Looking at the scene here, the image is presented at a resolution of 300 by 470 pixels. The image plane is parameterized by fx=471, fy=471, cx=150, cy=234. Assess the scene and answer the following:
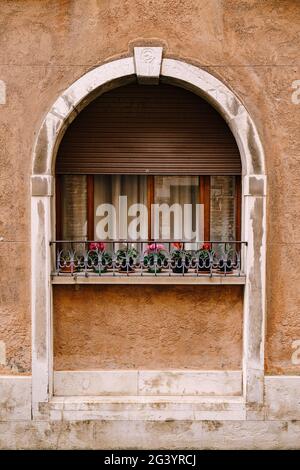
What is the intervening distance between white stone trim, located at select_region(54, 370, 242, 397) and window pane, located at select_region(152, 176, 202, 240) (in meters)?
1.96

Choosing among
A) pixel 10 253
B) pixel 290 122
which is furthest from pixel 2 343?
pixel 290 122

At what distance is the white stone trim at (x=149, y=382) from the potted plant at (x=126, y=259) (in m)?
1.43

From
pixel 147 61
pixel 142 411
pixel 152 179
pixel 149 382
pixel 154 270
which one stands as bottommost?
pixel 142 411

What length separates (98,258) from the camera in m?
6.38

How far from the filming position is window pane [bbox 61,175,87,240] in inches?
271

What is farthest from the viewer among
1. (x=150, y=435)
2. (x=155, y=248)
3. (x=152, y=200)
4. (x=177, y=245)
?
(x=152, y=200)

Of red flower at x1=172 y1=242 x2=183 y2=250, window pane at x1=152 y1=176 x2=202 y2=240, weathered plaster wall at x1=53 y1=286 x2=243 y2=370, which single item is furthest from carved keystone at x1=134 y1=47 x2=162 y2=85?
weathered plaster wall at x1=53 y1=286 x2=243 y2=370

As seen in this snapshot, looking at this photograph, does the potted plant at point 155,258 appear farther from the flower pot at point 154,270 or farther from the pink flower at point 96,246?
the pink flower at point 96,246

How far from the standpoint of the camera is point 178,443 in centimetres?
630

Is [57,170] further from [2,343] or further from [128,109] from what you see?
[2,343]

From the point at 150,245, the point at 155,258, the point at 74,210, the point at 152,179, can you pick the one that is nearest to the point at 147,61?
the point at 152,179

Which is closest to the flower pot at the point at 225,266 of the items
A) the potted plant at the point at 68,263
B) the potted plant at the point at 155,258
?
the potted plant at the point at 155,258

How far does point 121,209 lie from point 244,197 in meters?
1.81

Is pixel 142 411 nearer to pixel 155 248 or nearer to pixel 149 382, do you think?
pixel 149 382
